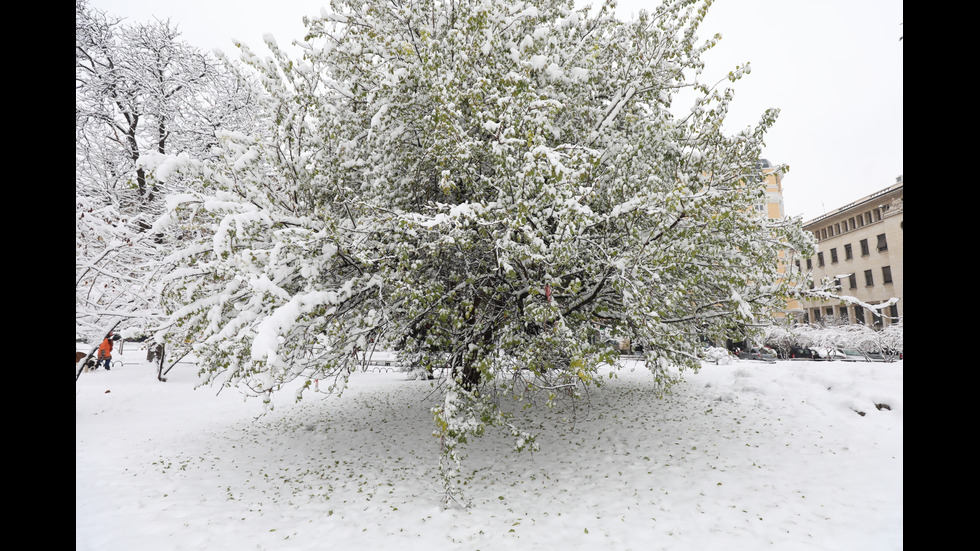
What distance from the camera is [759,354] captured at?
29.5m

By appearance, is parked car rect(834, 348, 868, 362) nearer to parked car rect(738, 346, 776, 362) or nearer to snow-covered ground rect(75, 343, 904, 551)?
parked car rect(738, 346, 776, 362)

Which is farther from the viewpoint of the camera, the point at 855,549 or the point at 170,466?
the point at 170,466

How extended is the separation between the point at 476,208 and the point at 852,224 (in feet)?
141

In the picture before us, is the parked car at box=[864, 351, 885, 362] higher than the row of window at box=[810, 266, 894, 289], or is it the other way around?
the row of window at box=[810, 266, 894, 289]

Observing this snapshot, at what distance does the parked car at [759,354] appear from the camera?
2789 centimetres

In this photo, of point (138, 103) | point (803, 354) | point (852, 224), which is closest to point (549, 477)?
point (138, 103)

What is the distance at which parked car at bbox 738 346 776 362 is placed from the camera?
27.9m

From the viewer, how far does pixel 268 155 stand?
5.79 meters

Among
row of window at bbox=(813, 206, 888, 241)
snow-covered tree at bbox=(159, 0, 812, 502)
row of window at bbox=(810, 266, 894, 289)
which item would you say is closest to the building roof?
row of window at bbox=(813, 206, 888, 241)
